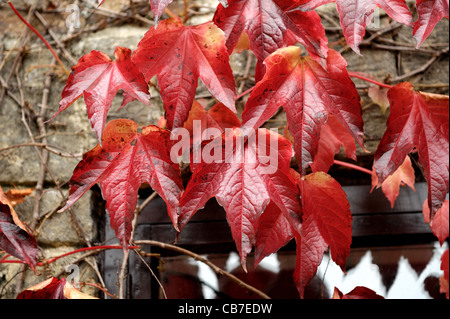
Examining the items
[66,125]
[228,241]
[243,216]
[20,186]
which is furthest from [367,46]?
[20,186]

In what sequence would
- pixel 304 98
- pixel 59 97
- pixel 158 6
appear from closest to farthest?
pixel 158 6, pixel 304 98, pixel 59 97

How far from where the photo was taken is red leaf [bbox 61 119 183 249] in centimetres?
83

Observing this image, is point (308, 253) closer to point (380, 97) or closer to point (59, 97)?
point (380, 97)

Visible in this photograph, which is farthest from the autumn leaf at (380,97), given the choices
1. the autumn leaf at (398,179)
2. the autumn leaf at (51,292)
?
the autumn leaf at (51,292)

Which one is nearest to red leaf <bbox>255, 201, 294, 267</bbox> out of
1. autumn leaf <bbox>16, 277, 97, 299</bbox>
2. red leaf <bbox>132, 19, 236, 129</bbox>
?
red leaf <bbox>132, 19, 236, 129</bbox>

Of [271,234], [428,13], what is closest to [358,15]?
[428,13]

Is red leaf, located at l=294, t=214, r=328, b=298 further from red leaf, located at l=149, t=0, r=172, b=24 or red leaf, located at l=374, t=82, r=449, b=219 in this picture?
red leaf, located at l=149, t=0, r=172, b=24

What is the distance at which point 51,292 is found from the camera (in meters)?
0.88

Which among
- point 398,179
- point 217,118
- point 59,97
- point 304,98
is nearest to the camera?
point 304,98

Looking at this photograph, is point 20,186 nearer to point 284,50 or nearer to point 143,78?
point 143,78

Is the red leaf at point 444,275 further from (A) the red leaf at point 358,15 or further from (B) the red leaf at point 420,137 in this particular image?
(A) the red leaf at point 358,15

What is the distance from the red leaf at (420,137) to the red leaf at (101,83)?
536 mm

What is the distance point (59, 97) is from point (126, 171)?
671mm

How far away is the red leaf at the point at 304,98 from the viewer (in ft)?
2.60
